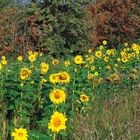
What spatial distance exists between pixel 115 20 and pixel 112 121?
1205 cm

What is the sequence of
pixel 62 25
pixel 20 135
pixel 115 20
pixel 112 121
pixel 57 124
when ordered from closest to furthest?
pixel 20 135, pixel 57 124, pixel 112 121, pixel 62 25, pixel 115 20

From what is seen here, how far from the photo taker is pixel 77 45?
13.5 meters

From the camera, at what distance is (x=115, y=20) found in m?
16.4

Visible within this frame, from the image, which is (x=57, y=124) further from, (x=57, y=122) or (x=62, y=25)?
(x=62, y=25)

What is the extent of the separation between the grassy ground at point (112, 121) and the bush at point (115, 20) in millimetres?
9997

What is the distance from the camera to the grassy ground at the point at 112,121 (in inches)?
157

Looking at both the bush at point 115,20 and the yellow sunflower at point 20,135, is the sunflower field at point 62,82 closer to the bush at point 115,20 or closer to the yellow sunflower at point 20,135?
the yellow sunflower at point 20,135

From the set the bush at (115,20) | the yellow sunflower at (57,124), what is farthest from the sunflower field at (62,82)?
the bush at (115,20)

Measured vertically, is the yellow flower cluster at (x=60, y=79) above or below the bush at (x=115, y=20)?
above

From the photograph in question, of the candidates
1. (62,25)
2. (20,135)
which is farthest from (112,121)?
(62,25)

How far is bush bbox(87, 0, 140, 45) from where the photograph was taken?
15.9m

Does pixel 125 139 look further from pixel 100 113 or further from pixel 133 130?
pixel 100 113

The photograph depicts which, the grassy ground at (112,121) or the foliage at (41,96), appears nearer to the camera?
the grassy ground at (112,121)

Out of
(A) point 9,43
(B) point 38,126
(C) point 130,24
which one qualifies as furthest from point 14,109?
(C) point 130,24
